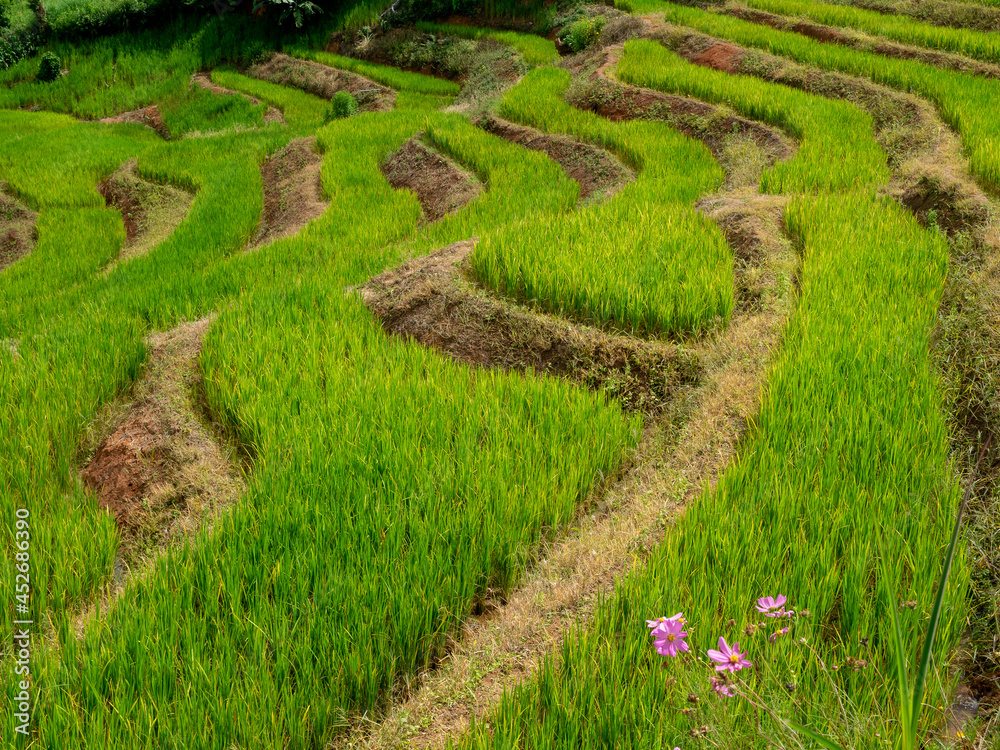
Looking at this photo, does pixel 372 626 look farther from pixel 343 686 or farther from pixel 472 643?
pixel 472 643

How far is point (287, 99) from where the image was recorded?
1371 cm

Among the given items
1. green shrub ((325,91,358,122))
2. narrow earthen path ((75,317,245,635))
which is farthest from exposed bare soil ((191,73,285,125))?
narrow earthen path ((75,317,245,635))

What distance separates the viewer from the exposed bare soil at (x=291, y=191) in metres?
7.29

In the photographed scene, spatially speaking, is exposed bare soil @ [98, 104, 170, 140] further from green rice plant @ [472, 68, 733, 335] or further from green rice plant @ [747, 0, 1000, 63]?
green rice plant @ [472, 68, 733, 335]

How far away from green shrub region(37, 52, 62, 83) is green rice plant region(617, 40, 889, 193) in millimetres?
15455

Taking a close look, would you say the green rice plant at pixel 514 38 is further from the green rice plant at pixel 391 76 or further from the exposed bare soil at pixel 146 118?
the exposed bare soil at pixel 146 118

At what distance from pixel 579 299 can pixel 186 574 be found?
2.39 meters

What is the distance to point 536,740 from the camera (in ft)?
4.71

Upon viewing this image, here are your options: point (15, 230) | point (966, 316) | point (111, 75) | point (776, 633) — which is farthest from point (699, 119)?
point (111, 75)

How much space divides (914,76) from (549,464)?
24.7 feet

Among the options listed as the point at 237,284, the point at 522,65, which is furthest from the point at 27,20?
the point at 237,284

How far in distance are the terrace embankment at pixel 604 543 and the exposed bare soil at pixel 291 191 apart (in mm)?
5166

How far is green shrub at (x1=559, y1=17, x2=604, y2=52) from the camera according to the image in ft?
38.6

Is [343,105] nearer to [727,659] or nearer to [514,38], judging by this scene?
[514,38]
